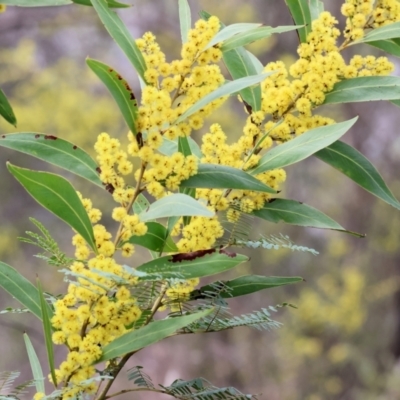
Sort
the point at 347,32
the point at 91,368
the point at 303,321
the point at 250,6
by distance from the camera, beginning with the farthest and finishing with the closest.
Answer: the point at 250,6
the point at 303,321
the point at 347,32
the point at 91,368

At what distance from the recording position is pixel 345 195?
2254 mm

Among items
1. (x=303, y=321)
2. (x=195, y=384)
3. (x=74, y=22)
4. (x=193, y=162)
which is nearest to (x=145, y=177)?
(x=193, y=162)

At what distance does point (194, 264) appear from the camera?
403mm

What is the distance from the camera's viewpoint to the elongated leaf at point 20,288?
0.43 m

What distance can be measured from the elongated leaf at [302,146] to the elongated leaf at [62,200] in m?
0.14

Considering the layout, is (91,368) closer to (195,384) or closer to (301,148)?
(195,384)

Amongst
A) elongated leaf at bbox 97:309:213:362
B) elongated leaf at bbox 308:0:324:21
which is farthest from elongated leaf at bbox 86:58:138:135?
elongated leaf at bbox 308:0:324:21

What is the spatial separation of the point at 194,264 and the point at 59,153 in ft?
0.44

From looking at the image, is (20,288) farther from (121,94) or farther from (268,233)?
(268,233)

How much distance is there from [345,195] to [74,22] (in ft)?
3.96

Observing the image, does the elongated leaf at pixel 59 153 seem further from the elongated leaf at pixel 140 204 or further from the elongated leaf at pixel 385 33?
the elongated leaf at pixel 385 33

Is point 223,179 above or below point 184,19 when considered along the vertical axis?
below

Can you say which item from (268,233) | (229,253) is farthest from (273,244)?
(268,233)

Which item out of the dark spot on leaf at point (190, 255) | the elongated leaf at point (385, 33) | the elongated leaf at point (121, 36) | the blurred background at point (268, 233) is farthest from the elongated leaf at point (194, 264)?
the blurred background at point (268, 233)
